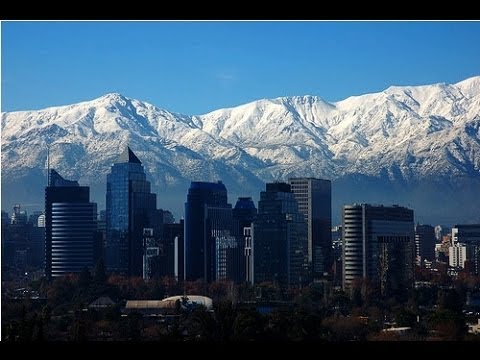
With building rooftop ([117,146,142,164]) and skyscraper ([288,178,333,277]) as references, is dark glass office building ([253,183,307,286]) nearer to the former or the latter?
skyscraper ([288,178,333,277])

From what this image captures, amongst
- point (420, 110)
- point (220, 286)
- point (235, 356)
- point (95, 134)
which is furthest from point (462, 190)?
point (235, 356)

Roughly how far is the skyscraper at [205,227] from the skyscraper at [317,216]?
1555 mm

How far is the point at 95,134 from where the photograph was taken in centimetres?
2402

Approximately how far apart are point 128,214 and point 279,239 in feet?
11.6

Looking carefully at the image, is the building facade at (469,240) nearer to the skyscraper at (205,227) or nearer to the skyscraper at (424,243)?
the skyscraper at (424,243)

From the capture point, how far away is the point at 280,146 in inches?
965

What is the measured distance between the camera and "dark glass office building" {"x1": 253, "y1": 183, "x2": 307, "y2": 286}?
55.1 feet

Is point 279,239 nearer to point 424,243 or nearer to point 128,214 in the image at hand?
point 424,243

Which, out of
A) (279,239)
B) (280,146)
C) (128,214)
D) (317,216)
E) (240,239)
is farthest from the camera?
(280,146)

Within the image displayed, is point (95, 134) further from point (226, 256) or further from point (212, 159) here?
point (226, 256)

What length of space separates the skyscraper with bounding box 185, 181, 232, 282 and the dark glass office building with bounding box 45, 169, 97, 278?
1930 millimetres

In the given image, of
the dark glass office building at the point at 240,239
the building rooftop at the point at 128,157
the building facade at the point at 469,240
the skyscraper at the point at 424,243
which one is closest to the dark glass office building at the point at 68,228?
the building rooftop at the point at 128,157

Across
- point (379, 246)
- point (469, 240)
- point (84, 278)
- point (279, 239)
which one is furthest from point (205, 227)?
point (469, 240)

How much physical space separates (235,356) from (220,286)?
13.4 m
